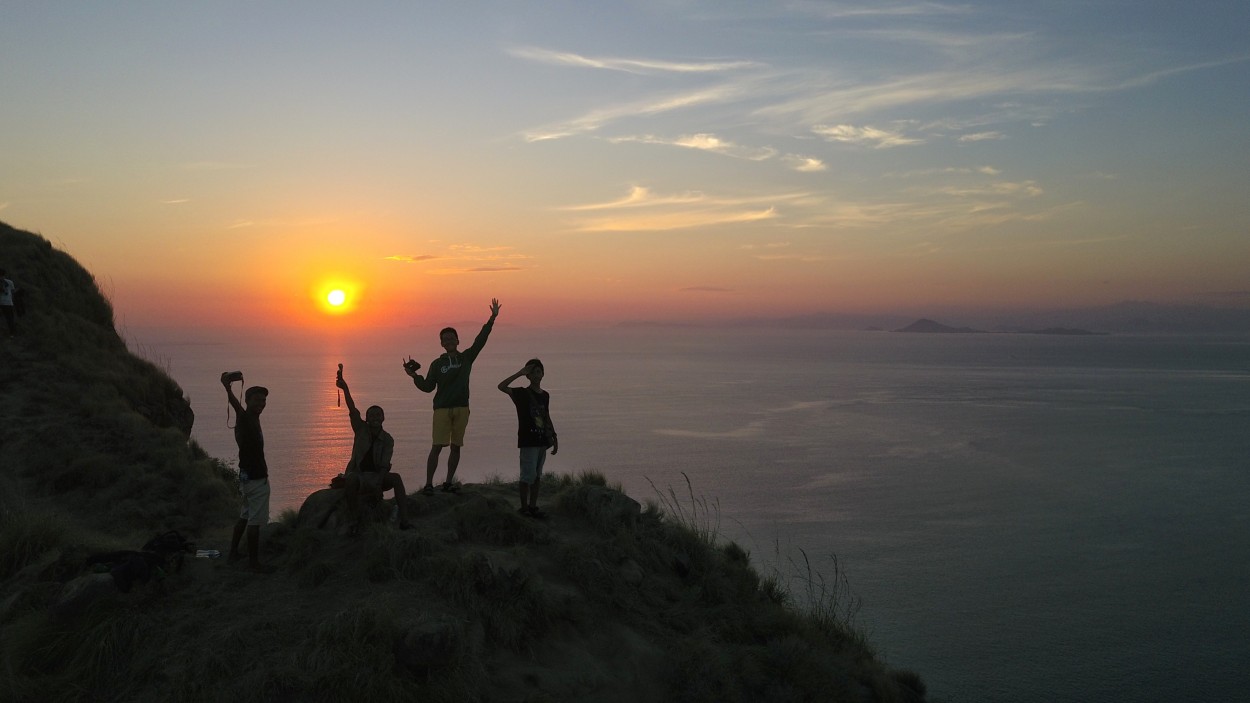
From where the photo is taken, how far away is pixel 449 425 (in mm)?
10852

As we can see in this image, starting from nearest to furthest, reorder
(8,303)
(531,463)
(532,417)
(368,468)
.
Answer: (368,468)
(532,417)
(531,463)
(8,303)

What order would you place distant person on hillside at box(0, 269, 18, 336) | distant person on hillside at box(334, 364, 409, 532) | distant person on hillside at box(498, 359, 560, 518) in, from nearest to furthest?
distant person on hillside at box(334, 364, 409, 532)
distant person on hillside at box(498, 359, 560, 518)
distant person on hillside at box(0, 269, 18, 336)

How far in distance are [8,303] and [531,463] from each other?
11.9m

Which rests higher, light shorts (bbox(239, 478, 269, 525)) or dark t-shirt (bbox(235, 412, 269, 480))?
dark t-shirt (bbox(235, 412, 269, 480))

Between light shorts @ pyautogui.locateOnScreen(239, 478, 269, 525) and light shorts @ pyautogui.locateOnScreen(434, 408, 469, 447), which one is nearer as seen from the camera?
light shorts @ pyautogui.locateOnScreen(239, 478, 269, 525)

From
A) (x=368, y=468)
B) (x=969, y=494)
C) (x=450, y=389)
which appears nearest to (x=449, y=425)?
(x=450, y=389)

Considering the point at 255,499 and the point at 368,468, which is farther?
the point at 368,468

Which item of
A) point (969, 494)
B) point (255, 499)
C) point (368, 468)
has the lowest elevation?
point (969, 494)

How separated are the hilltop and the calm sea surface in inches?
229

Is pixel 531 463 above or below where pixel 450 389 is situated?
below

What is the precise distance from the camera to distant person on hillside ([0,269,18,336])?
15.4 metres

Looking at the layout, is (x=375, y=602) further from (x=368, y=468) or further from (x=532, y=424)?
(x=532, y=424)

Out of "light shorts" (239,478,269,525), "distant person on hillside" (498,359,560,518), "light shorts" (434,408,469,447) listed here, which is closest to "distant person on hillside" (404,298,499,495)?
"light shorts" (434,408,469,447)

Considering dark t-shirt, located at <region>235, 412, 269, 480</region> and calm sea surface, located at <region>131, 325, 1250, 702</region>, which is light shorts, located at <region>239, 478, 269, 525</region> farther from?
calm sea surface, located at <region>131, 325, 1250, 702</region>
